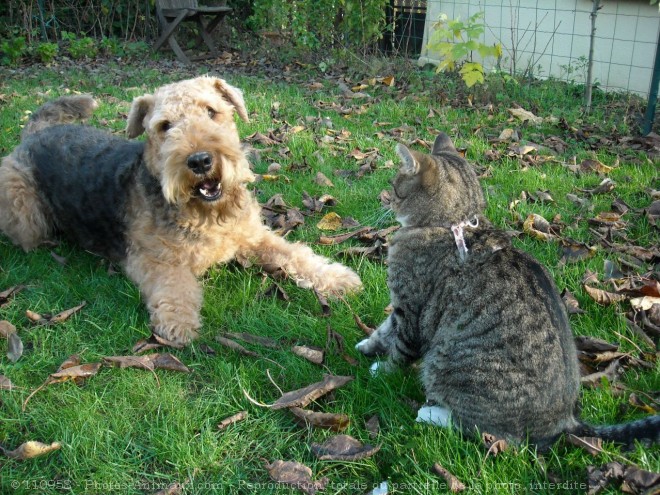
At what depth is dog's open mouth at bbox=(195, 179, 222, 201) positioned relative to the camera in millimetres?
3438

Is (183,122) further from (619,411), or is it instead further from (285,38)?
(285,38)

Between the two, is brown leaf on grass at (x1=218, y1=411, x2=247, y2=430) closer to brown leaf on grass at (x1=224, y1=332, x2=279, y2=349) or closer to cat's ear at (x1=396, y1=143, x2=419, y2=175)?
brown leaf on grass at (x1=224, y1=332, x2=279, y2=349)

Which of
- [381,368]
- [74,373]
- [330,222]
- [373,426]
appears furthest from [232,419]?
[330,222]

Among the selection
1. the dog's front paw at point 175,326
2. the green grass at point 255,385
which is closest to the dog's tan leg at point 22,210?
the green grass at point 255,385

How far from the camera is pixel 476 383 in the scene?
2.35 meters

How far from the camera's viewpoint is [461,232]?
8.72 ft

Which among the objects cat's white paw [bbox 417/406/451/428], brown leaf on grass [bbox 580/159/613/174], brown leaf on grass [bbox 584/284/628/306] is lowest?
cat's white paw [bbox 417/406/451/428]

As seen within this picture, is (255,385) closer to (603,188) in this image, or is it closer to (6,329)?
(6,329)

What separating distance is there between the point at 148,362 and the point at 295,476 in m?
1.11

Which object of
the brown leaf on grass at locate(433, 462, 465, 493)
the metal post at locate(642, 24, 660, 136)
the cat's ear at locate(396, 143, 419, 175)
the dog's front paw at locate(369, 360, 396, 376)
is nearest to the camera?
the brown leaf on grass at locate(433, 462, 465, 493)

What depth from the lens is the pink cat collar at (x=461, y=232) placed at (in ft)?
8.49

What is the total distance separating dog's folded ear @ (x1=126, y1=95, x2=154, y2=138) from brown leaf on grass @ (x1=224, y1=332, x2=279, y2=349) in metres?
1.69

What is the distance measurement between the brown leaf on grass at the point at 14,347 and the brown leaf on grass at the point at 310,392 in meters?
1.54

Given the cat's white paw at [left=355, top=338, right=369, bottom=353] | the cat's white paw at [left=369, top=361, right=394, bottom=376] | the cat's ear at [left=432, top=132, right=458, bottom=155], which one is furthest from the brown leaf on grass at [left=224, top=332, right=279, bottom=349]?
the cat's ear at [left=432, top=132, right=458, bottom=155]
